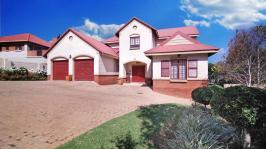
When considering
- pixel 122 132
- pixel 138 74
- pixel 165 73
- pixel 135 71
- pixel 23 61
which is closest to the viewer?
pixel 122 132

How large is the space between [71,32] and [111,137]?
65.2 ft

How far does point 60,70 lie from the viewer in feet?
78.5

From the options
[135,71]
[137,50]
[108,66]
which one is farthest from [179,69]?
[108,66]

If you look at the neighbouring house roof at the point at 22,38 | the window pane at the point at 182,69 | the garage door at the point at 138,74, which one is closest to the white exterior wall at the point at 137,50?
the garage door at the point at 138,74

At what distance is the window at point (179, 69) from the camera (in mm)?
18030

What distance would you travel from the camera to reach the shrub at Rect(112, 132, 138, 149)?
5.53 meters

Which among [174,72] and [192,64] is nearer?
[192,64]

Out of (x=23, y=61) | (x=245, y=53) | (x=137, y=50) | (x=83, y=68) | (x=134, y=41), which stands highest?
(x=134, y=41)

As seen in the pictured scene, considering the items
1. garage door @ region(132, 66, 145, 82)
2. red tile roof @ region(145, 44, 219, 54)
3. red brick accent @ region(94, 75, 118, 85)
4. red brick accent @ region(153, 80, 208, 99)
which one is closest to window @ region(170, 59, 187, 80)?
red brick accent @ region(153, 80, 208, 99)

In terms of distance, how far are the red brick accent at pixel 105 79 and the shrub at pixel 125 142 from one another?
16.2 m

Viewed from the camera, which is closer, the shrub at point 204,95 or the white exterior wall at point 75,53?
the shrub at point 204,95

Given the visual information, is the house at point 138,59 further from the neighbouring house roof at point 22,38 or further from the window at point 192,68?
the neighbouring house roof at point 22,38

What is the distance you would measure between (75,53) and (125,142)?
1914 centimetres

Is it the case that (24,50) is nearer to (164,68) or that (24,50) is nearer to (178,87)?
(164,68)
